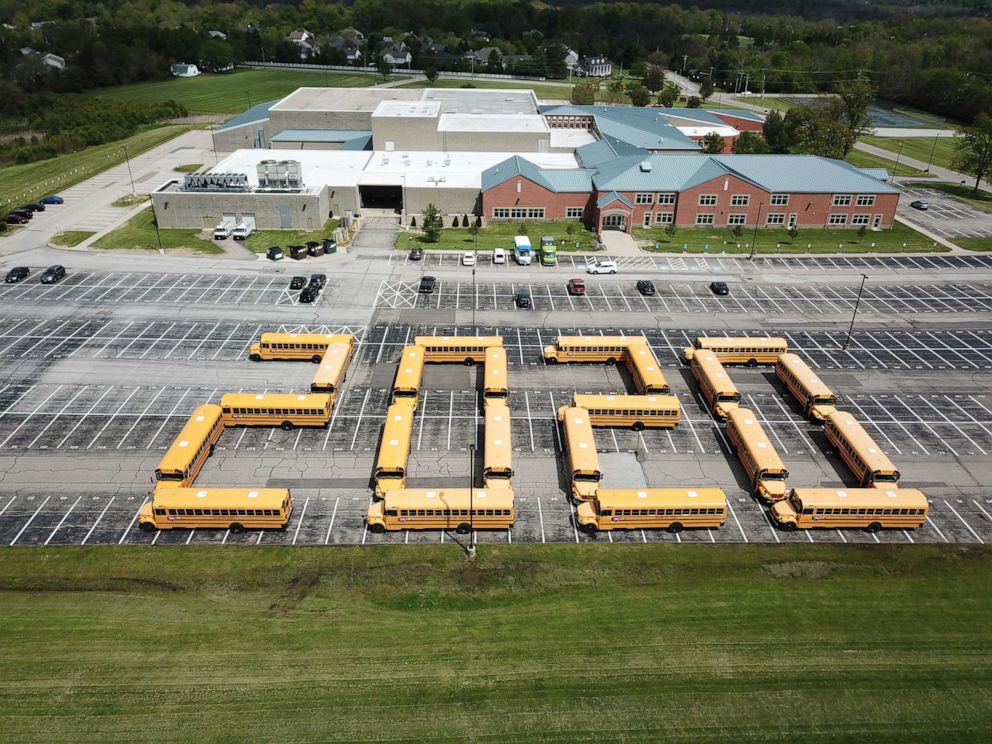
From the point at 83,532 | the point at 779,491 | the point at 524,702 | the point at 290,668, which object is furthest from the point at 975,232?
the point at 83,532

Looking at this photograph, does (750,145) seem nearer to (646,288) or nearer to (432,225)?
(646,288)

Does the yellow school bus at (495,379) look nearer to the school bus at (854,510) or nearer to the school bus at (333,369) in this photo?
the school bus at (333,369)

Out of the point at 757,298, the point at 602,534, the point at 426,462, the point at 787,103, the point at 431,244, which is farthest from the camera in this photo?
the point at 787,103

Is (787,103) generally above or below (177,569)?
above

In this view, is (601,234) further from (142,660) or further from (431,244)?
A: (142,660)

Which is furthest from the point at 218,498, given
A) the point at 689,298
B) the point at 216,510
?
the point at 689,298
